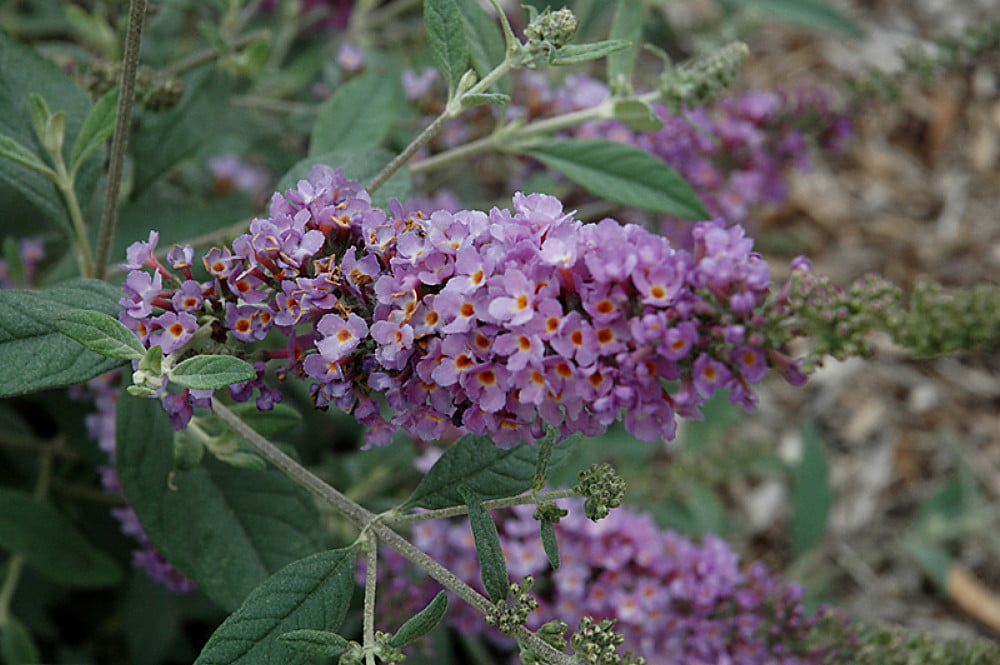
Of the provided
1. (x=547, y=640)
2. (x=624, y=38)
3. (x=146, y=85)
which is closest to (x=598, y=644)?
(x=547, y=640)

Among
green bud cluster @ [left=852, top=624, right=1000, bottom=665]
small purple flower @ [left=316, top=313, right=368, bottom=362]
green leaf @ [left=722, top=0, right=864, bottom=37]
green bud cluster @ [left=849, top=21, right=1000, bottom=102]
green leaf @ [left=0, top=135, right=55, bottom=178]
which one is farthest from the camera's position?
green leaf @ [left=722, top=0, right=864, bottom=37]

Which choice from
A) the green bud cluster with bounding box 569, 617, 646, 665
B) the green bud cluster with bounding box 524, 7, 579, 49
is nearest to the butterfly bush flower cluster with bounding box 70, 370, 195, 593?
the green bud cluster with bounding box 569, 617, 646, 665

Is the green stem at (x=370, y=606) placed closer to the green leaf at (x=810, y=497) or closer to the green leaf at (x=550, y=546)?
the green leaf at (x=550, y=546)

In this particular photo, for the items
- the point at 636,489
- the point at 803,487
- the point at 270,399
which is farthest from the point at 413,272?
the point at 803,487

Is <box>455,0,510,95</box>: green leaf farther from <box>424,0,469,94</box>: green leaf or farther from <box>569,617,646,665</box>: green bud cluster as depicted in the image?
A: <box>569,617,646,665</box>: green bud cluster

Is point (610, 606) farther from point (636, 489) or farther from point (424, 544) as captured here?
point (636, 489)

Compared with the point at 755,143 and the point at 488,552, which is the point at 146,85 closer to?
the point at 488,552

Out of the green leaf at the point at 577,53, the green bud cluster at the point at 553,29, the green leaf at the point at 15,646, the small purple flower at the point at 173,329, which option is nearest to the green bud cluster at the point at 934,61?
the green leaf at the point at 577,53
